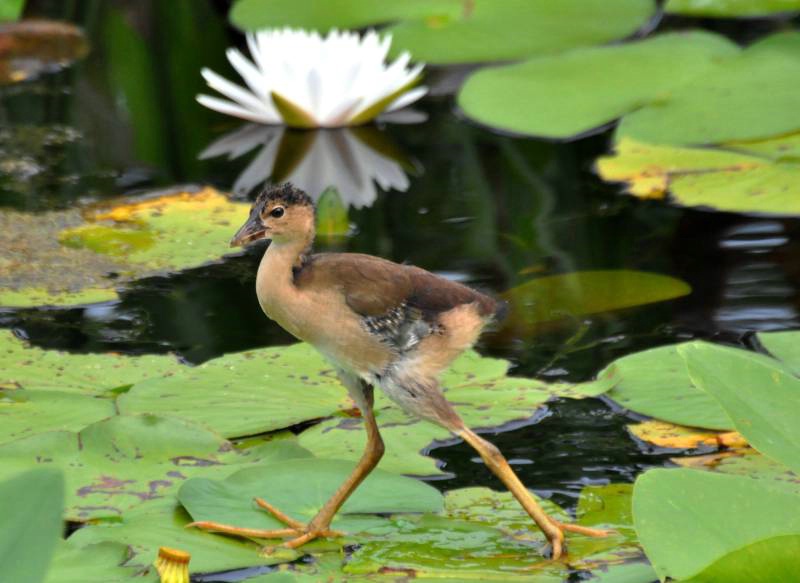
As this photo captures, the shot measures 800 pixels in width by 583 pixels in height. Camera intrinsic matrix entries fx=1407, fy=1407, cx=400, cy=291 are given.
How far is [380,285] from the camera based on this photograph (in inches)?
103

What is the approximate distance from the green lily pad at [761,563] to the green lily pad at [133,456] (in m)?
1.25

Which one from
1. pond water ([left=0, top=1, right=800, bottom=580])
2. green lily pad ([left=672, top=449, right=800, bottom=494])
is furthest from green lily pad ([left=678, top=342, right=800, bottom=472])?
pond water ([left=0, top=1, right=800, bottom=580])

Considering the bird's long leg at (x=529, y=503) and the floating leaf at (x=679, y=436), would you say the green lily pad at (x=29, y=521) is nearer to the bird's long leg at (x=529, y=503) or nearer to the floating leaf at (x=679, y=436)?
the bird's long leg at (x=529, y=503)

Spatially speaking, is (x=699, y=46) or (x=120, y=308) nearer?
(x=120, y=308)

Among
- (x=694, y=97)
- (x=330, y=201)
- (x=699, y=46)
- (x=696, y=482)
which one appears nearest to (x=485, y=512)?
(x=696, y=482)

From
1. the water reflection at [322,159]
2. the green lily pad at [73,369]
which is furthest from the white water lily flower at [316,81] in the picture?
the green lily pad at [73,369]

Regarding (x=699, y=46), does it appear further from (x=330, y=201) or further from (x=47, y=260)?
(x=47, y=260)

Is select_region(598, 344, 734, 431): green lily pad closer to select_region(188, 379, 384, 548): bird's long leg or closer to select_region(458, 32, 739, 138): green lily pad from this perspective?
select_region(188, 379, 384, 548): bird's long leg

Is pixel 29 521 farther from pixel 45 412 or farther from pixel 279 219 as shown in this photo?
pixel 45 412

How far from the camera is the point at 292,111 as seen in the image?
17.7 feet

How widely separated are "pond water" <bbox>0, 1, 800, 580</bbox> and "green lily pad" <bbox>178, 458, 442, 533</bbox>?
18 centimetres

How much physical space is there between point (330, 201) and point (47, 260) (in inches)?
34.7

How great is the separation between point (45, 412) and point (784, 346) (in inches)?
66.9

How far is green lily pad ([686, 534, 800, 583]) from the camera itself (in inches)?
70.0
